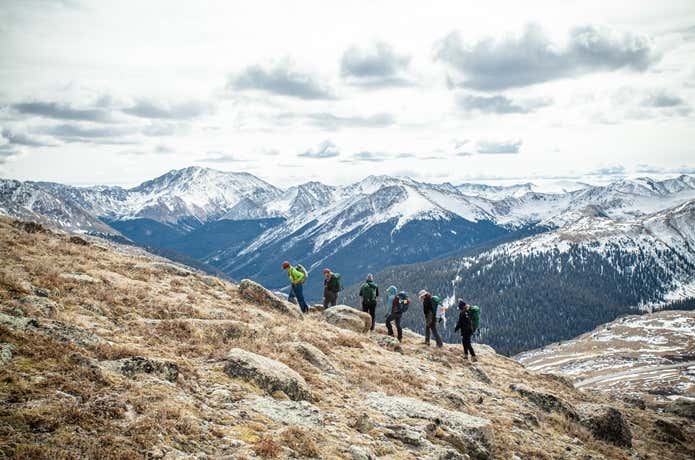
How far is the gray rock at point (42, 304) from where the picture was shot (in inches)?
554

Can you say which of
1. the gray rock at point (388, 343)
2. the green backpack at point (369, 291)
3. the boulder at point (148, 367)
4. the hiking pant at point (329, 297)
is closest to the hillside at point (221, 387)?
the boulder at point (148, 367)

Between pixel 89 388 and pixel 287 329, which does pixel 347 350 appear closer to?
pixel 287 329

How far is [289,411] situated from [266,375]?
1.82 m

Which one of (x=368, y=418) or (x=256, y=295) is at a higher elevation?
(x=256, y=295)

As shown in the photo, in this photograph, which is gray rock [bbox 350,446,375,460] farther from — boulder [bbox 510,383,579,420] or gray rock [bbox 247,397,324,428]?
boulder [bbox 510,383,579,420]

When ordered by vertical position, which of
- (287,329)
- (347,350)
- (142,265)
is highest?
(142,265)

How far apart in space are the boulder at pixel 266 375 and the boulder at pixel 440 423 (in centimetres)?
289

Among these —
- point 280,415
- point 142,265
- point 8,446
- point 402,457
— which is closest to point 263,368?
point 280,415

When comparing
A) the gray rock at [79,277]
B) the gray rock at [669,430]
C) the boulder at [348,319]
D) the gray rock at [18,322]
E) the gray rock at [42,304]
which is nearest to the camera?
the gray rock at [18,322]

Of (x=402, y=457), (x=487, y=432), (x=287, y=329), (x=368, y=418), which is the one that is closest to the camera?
(x=402, y=457)

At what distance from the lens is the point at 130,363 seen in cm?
1193

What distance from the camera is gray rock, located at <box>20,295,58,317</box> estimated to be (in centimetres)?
1406

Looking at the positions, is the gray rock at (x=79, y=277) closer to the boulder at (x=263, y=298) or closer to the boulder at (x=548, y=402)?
the boulder at (x=263, y=298)

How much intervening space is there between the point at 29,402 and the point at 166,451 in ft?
9.64
